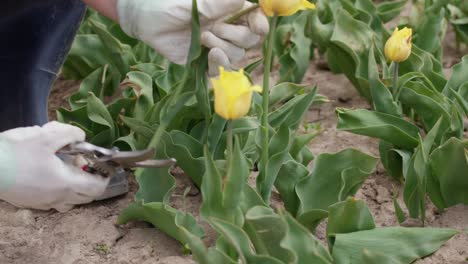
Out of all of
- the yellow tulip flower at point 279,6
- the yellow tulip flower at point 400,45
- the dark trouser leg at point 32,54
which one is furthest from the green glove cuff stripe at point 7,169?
the yellow tulip flower at point 400,45

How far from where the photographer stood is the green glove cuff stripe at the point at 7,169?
1903mm

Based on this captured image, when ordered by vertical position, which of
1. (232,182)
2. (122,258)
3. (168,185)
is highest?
(232,182)

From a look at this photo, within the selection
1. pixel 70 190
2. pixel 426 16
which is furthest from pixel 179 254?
pixel 426 16

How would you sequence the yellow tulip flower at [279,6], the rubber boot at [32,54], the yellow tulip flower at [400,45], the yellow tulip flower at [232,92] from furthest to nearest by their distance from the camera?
1. the rubber boot at [32,54]
2. the yellow tulip flower at [400,45]
3. the yellow tulip flower at [279,6]
4. the yellow tulip flower at [232,92]

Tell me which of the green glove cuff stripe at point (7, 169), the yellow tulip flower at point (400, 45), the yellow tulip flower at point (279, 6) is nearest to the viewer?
the yellow tulip flower at point (279, 6)

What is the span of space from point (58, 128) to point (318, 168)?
57cm

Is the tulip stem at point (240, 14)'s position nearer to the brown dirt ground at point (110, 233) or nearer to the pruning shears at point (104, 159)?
the pruning shears at point (104, 159)

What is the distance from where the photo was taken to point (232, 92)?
156 centimetres

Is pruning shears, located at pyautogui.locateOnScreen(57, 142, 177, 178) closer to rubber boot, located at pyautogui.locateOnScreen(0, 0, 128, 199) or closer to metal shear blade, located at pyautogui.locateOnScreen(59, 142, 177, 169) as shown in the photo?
metal shear blade, located at pyautogui.locateOnScreen(59, 142, 177, 169)

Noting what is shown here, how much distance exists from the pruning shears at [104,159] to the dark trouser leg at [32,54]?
1.53 ft

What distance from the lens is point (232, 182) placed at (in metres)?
1.71

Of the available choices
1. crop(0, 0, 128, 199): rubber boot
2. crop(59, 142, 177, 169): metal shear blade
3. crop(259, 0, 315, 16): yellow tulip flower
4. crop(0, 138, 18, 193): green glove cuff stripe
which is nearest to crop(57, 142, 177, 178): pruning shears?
crop(59, 142, 177, 169): metal shear blade

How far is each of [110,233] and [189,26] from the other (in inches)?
19.9

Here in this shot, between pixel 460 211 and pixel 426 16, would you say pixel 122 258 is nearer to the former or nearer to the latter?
pixel 460 211
